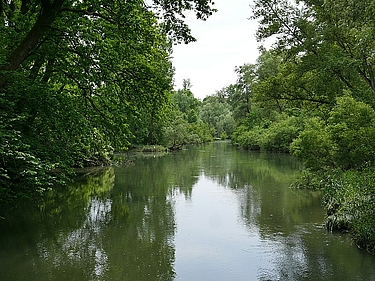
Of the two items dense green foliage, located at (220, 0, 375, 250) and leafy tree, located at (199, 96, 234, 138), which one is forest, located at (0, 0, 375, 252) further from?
leafy tree, located at (199, 96, 234, 138)

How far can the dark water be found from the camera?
6621 millimetres

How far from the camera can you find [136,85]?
10.7 meters

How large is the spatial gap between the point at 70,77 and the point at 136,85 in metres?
1.78

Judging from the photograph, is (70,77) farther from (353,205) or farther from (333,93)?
(333,93)

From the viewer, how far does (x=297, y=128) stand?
29.0m

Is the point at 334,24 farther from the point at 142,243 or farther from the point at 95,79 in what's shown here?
the point at 142,243

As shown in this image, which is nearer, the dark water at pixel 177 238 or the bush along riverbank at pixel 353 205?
the dark water at pixel 177 238

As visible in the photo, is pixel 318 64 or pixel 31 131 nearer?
pixel 31 131

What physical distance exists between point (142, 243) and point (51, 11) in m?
5.09

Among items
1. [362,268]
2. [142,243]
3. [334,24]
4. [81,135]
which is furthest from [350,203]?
[334,24]

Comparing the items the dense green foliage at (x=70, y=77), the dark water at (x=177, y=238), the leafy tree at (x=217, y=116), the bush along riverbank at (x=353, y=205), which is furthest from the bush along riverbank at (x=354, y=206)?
the leafy tree at (x=217, y=116)

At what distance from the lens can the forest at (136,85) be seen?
749 cm

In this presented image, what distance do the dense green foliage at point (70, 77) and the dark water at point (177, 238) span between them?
148cm

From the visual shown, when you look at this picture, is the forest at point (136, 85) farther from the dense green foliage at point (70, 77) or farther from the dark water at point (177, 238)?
the dark water at point (177, 238)
